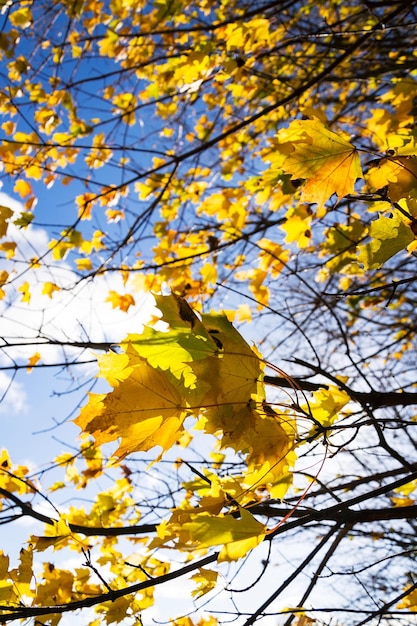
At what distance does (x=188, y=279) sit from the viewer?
10.7 ft

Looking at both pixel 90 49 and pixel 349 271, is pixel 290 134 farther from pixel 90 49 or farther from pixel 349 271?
pixel 90 49

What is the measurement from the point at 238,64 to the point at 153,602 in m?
2.90

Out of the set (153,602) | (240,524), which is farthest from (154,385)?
(153,602)

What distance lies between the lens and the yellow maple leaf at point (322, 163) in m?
1.06

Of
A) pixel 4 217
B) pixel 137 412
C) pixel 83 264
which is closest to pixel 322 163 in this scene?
pixel 137 412

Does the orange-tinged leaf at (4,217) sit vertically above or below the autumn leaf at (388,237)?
above

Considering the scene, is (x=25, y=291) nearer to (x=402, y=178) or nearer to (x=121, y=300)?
(x=121, y=300)

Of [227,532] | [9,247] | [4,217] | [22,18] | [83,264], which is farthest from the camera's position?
[83,264]

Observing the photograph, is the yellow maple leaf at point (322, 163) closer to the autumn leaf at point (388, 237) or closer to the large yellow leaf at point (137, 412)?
the autumn leaf at point (388, 237)

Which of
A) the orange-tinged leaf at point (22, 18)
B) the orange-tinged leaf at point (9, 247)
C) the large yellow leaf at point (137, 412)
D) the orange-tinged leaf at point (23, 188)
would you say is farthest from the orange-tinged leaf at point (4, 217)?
the large yellow leaf at point (137, 412)

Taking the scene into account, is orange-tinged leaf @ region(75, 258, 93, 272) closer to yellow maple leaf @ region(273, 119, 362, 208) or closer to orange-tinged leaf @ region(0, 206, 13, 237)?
orange-tinged leaf @ region(0, 206, 13, 237)

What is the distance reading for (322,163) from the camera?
3.68ft

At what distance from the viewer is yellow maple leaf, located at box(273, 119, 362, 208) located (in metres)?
1.06

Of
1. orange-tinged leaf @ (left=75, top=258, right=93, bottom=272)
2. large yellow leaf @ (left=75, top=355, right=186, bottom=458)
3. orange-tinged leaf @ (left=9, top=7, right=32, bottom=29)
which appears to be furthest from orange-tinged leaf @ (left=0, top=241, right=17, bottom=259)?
large yellow leaf @ (left=75, top=355, right=186, bottom=458)
